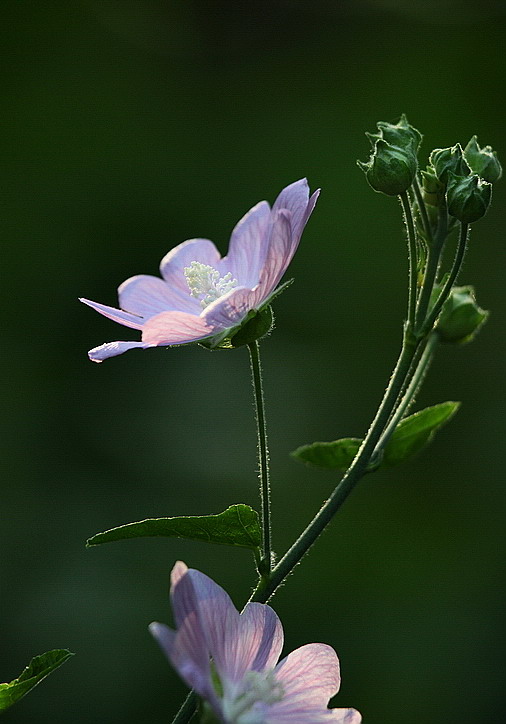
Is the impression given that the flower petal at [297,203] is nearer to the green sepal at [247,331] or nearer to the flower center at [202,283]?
the green sepal at [247,331]

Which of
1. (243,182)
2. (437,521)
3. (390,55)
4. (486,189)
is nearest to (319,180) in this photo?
(243,182)

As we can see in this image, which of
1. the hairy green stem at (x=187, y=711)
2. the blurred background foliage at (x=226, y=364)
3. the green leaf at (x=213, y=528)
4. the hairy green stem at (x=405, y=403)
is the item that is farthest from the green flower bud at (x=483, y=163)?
the blurred background foliage at (x=226, y=364)

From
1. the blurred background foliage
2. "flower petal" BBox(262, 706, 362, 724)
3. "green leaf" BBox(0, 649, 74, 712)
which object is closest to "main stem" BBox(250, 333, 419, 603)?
"flower petal" BBox(262, 706, 362, 724)

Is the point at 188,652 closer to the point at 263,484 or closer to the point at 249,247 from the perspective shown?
the point at 263,484

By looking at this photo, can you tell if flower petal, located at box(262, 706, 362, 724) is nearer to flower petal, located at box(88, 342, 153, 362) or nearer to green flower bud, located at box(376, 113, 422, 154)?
flower petal, located at box(88, 342, 153, 362)

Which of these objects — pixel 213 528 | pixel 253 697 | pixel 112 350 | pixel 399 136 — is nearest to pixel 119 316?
pixel 112 350

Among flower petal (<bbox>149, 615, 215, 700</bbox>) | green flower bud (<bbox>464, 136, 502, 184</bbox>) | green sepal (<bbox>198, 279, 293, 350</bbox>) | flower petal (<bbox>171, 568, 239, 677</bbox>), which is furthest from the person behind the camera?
green flower bud (<bbox>464, 136, 502, 184</bbox>)
